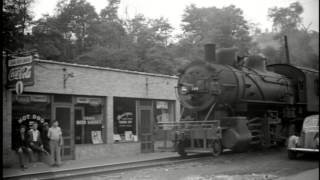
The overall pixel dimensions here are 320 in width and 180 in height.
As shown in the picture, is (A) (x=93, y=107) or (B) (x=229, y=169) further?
(A) (x=93, y=107)

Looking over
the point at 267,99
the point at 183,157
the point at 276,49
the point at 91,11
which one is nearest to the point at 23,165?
the point at 183,157

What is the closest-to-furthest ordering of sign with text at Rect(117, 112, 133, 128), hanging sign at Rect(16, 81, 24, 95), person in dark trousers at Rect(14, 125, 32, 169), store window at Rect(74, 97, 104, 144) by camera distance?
hanging sign at Rect(16, 81, 24, 95) < person in dark trousers at Rect(14, 125, 32, 169) < store window at Rect(74, 97, 104, 144) < sign with text at Rect(117, 112, 133, 128)

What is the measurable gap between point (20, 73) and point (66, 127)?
2869 mm

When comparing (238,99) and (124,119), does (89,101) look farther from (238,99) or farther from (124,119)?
(238,99)

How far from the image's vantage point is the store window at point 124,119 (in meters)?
14.5

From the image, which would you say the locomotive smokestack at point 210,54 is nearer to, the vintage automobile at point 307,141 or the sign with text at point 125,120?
the vintage automobile at point 307,141

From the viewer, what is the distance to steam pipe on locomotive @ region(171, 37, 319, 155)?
11.3 meters

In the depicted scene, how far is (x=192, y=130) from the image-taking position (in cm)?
1139

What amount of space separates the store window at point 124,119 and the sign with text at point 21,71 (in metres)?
4.46

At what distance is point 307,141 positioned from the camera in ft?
36.3

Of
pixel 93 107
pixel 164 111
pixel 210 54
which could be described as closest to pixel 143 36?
pixel 164 111

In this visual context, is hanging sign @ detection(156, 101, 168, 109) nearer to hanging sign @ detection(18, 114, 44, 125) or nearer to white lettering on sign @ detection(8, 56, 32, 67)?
hanging sign @ detection(18, 114, 44, 125)

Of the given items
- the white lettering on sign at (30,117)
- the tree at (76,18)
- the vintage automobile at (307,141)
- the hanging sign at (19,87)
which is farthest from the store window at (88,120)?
the vintage automobile at (307,141)

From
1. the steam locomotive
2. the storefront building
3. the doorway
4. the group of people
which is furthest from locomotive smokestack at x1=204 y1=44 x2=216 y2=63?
the group of people
